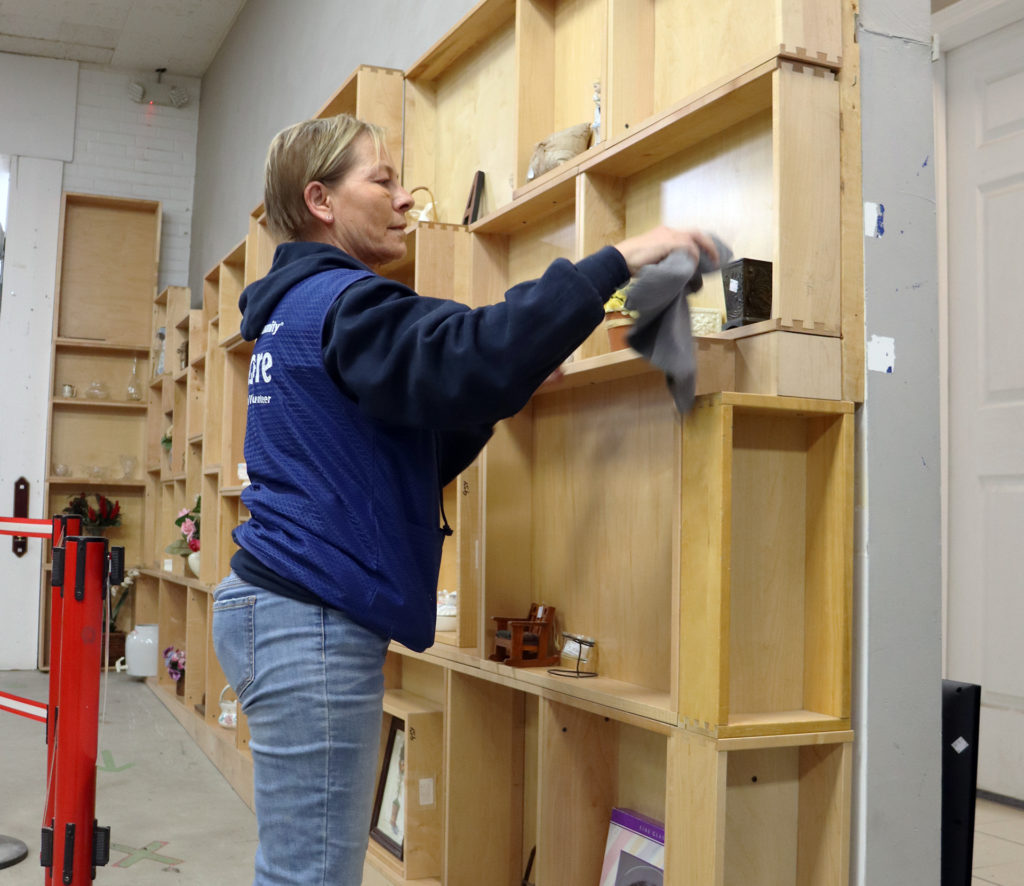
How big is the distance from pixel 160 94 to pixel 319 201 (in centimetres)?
713

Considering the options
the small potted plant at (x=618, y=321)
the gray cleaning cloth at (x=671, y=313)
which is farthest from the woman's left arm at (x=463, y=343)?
the small potted plant at (x=618, y=321)

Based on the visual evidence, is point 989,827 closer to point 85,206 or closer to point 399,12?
point 399,12

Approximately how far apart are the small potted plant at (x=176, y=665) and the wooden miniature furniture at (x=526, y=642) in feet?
12.8

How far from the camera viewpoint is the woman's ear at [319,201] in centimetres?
165

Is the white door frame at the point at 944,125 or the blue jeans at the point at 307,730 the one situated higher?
the white door frame at the point at 944,125

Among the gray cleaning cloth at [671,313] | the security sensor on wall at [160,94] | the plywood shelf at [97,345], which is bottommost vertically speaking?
the gray cleaning cloth at [671,313]

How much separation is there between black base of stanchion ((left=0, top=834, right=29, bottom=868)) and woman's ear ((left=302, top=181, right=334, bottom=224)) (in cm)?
268

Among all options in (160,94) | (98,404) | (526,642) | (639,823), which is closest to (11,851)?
(526,642)

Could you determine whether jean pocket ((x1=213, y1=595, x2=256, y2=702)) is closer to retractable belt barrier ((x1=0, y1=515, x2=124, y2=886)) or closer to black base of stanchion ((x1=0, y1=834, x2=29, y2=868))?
retractable belt barrier ((x1=0, y1=515, x2=124, y2=886))

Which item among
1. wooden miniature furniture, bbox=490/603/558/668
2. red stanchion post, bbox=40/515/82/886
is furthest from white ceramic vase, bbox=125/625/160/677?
wooden miniature furniture, bbox=490/603/558/668

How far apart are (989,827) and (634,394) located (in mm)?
2194

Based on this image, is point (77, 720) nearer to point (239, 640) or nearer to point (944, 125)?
point (239, 640)

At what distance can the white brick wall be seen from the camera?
7.75 meters

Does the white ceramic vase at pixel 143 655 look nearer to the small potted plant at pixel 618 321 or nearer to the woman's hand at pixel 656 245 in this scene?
the small potted plant at pixel 618 321
